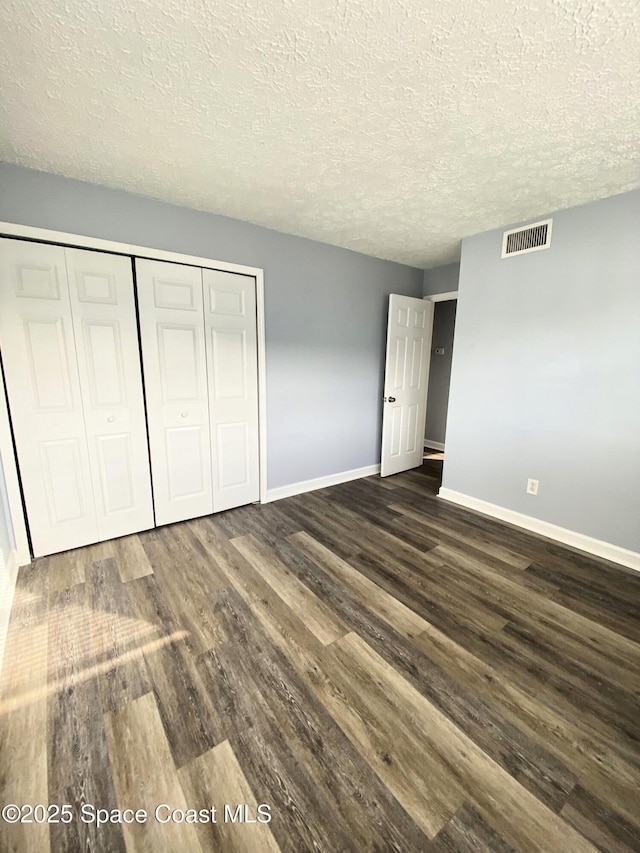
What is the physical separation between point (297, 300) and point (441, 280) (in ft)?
6.30

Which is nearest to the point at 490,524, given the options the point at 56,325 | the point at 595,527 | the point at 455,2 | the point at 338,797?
the point at 595,527

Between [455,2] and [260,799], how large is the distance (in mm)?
2560

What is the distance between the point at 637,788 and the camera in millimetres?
1106

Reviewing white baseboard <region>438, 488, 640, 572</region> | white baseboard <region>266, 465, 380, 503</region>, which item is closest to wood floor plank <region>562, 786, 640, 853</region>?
white baseboard <region>438, 488, 640, 572</region>

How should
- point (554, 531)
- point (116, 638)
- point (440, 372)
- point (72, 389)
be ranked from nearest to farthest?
point (116, 638), point (72, 389), point (554, 531), point (440, 372)

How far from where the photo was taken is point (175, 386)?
104 inches

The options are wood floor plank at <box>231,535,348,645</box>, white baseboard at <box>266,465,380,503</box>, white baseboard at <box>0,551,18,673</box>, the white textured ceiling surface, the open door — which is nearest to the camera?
the white textured ceiling surface

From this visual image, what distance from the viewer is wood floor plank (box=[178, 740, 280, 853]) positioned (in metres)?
0.96

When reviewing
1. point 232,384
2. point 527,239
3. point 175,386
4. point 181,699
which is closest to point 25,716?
point 181,699

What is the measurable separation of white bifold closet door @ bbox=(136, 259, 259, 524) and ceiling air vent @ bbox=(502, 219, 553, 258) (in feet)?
7.00

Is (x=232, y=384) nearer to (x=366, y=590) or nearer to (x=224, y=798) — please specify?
(x=366, y=590)

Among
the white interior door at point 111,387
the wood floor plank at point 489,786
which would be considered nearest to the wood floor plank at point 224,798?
the wood floor plank at point 489,786

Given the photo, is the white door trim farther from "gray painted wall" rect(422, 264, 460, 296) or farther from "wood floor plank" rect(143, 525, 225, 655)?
"gray painted wall" rect(422, 264, 460, 296)

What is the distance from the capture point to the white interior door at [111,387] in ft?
7.36
